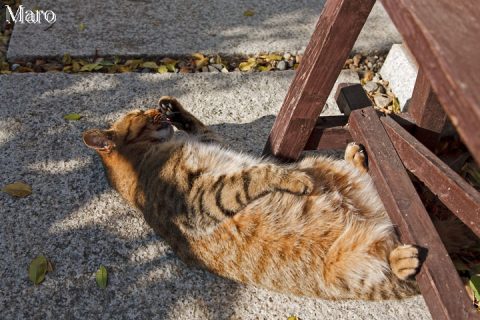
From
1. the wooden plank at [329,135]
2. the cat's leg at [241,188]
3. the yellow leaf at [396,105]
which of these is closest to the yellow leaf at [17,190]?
the cat's leg at [241,188]

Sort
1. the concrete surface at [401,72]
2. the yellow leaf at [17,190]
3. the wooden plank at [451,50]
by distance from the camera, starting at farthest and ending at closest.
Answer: the concrete surface at [401,72]
the yellow leaf at [17,190]
the wooden plank at [451,50]

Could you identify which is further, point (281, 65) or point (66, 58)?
point (281, 65)

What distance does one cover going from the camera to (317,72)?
8.21 feet

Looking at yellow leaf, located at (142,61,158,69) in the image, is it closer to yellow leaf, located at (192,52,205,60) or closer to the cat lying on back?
yellow leaf, located at (192,52,205,60)

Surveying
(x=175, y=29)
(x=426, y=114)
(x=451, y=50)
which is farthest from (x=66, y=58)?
(x=451, y=50)

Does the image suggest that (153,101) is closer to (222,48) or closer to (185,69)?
(185,69)

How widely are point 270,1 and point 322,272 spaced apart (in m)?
3.08

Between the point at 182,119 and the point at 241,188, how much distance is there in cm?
93

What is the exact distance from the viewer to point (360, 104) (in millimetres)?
2969

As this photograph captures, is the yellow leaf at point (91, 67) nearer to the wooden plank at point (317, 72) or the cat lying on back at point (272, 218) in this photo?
the cat lying on back at point (272, 218)

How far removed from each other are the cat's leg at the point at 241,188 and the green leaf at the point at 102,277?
68 centimetres

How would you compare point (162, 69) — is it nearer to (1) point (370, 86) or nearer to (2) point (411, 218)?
(1) point (370, 86)

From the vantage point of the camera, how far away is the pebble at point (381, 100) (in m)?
3.87

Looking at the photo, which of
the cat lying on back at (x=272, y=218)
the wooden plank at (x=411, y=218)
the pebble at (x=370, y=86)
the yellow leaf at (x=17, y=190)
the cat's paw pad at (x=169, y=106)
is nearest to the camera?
the wooden plank at (x=411, y=218)
